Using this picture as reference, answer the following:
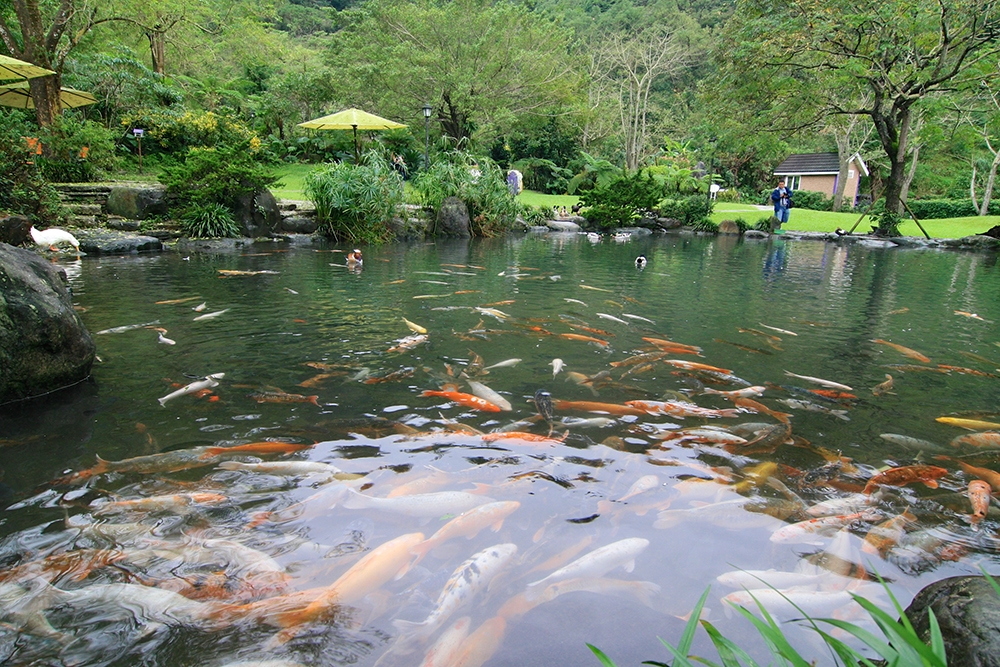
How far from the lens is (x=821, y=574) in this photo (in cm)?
206

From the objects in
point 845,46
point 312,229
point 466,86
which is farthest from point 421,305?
point 466,86

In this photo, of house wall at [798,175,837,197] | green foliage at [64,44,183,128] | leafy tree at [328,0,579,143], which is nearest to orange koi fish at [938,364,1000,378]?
leafy tree at [328,0,579,143]

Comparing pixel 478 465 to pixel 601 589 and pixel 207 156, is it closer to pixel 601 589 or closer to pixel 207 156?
pixel 601 589

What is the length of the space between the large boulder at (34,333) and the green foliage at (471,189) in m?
12.0

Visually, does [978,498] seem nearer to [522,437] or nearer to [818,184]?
[522,437]

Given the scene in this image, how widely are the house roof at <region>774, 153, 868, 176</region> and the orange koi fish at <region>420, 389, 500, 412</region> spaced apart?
39.2 m

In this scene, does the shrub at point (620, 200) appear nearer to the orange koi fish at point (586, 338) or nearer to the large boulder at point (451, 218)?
the large boulder at point (451, 218)

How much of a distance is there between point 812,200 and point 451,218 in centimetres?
2848

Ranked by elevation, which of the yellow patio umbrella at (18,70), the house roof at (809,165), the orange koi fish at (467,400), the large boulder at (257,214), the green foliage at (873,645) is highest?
the house roof at (809,165)

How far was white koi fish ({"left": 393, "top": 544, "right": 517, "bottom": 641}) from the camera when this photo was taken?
1815 mm

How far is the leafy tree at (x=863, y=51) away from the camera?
14.9 metres

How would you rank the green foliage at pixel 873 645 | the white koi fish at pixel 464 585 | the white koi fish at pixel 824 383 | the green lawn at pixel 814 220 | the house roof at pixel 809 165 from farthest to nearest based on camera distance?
the house roof at pixel 809 165 → the green lawn at pixel 814 220 → the white koi fish at pixel 824 383 → the white koi fish at pixel 464 585 → the green foliage at pixel 873 645

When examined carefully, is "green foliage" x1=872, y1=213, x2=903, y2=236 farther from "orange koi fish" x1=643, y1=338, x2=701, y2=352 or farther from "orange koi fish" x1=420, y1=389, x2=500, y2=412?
"orange koi fish" x1=420, y1=389, x2=500, y2=412

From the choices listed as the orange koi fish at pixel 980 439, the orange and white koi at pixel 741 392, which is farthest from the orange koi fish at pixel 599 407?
the orange koi fish at pixel 980 439
